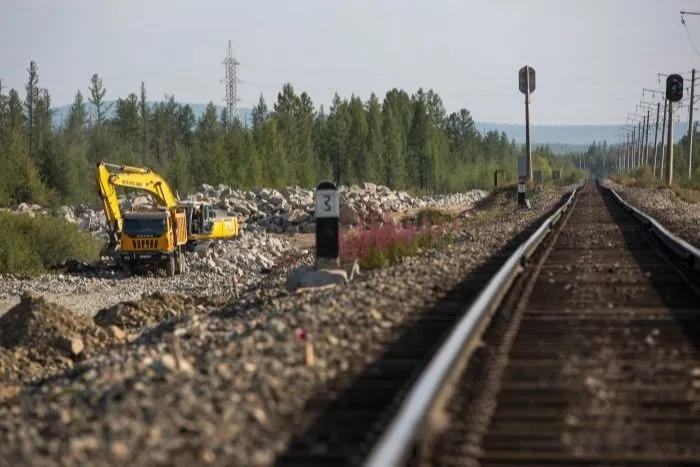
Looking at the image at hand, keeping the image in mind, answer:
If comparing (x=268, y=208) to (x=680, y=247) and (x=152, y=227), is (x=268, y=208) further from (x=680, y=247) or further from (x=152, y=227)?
(x=680, y=247)

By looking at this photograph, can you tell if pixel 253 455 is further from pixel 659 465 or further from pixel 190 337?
pixel 190 337

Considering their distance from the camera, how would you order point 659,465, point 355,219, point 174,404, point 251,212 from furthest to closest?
point 251,212 < point 355,219 < point 174,404 < point 659,465

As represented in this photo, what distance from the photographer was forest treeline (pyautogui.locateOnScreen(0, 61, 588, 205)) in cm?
9625

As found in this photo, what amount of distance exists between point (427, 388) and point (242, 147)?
9781cm

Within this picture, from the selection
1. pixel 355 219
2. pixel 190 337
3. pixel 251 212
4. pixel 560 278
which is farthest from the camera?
pixel 251 212

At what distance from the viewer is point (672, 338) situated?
983 cm

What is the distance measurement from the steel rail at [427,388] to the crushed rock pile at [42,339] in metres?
7.89

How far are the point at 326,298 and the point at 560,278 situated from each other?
3595mm

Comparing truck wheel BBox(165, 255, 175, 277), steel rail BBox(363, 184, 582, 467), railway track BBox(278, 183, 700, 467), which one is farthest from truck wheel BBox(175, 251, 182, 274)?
steel rail BBox(363, 184, 582, 467)

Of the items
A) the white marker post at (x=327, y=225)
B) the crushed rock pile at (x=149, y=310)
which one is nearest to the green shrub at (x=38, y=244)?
the crushed rock pile at (x=149, y=310)

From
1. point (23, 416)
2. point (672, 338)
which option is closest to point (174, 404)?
point (23, 416)

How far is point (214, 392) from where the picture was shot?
7559 millimetres

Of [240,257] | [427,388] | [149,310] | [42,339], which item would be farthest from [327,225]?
[240,257]

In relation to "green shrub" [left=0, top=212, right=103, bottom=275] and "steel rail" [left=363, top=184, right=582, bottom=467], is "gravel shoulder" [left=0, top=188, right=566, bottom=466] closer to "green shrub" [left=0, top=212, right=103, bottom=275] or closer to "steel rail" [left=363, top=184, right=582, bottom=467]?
"steel rail" [left=363, top=184, right=582, bottom=467]
